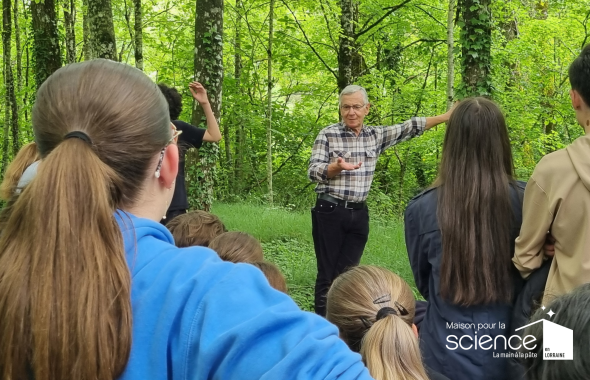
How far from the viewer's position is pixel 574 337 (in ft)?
4.08

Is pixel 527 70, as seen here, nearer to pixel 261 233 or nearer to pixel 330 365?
pixel 261 233

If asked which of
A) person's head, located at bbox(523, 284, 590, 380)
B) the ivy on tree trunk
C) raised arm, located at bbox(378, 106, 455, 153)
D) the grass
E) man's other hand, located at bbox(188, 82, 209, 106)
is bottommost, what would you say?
the grass

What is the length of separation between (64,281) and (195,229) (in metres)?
2.55

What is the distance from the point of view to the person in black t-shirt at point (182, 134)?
16.6ft

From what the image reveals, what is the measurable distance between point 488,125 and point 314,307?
10.7ft

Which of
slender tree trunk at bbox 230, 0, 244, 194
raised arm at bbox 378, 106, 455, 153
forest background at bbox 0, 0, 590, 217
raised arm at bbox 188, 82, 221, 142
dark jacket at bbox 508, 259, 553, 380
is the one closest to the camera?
dark jacket at bbox 508, 259, 553, 380

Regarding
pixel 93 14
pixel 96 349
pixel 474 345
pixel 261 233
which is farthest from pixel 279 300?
pixel 93 14

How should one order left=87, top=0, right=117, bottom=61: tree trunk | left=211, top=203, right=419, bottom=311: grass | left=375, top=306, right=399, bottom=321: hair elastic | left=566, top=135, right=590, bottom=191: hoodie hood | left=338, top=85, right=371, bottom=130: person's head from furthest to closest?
left=87, top=0, right=117, bottom=61: tree trunk
left=211, top=203, right=419, bottom=311: grass
left=338, top=85, right=371, bottom=130: person's head
left=566, top=135, right=590, bottom=191: hoodie hood
left=375, top=306, right=399, bottom=321: hair elastic

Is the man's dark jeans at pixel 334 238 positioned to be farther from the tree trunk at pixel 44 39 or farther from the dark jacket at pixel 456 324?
the tree trunk at pixel 44 39

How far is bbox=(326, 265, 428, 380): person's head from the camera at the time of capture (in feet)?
6.28

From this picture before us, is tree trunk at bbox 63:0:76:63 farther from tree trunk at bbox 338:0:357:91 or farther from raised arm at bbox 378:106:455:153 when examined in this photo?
raised arm at bbox 378:106:455:153

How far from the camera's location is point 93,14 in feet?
26.0

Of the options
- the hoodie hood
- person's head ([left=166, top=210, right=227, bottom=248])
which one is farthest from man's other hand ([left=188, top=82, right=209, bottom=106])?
the hoodie hood

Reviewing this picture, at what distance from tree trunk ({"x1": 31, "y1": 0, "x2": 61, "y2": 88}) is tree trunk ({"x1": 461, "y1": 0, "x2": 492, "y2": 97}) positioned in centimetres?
834
